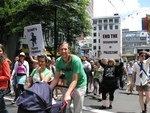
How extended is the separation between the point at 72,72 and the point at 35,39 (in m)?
4.86

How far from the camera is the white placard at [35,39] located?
906cm

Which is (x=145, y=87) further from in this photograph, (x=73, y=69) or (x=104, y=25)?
(x=104, y=25)

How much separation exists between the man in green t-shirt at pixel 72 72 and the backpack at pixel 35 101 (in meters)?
0.41

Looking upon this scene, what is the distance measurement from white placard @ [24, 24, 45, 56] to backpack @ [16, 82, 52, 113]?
5.24m

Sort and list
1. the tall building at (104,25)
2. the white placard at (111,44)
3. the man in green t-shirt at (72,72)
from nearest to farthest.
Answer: the man in green t-shirt at (72,72) → the white placard at (111,44) → the tall building at (104,25)

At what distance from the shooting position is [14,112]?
831 centimetres

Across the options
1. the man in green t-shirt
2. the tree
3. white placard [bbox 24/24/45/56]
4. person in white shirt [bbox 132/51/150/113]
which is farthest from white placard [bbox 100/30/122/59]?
the tree

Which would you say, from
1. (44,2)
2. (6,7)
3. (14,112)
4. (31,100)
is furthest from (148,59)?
(6,7)

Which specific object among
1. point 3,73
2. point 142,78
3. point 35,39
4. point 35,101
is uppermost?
point 35,39

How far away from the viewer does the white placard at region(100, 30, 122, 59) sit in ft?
33.0

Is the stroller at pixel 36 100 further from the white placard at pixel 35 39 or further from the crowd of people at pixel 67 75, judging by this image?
the white placard at pixel 35 39

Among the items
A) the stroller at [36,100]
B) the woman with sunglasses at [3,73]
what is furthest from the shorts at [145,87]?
the stroller at [36,100]

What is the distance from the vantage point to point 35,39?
9.20 meters

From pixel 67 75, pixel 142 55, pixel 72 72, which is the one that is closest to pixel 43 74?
pixel 67 75
